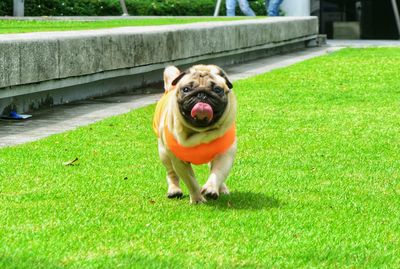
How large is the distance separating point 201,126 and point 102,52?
5816 millimetres

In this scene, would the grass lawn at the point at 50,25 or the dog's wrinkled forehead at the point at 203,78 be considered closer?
the dog's wrinkled forehead at the point at 203,78

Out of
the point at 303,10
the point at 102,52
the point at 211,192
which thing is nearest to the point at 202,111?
the point at 211,192

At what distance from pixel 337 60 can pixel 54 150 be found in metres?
9.59

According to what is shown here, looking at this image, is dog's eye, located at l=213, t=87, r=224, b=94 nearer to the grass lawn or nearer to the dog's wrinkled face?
the dog's wrinkled face

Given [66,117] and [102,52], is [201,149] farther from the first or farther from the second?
[102,52]

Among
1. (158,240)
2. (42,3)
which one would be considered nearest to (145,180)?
(158,240)

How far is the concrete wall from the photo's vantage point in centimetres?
973

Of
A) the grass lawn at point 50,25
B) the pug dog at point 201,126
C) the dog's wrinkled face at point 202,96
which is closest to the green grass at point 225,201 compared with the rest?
A: the pug dog at point 201,126

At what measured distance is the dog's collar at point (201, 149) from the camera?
232 inches

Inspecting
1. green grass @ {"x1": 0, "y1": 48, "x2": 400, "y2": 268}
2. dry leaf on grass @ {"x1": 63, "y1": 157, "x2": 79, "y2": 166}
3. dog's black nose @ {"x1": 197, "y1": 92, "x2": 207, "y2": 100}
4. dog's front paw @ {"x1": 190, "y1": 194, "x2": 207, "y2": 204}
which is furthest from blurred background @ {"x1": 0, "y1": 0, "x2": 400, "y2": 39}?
dog's black nose @ {"x1": 197, "y1": 92, "x2": 207, "y2": 100}

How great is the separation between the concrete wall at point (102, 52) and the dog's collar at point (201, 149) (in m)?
3.77

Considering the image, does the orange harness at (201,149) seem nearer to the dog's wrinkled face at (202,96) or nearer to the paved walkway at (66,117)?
the dog's wrinkled face at (202,96)

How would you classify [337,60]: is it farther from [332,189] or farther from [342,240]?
[342,240]

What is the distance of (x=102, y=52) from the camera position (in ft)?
37.6
